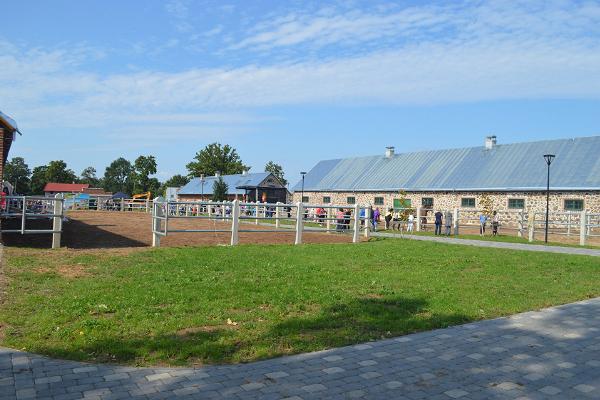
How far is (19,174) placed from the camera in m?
122

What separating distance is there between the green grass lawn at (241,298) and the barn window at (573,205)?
20.2 metres

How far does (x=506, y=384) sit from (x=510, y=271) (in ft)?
24.3

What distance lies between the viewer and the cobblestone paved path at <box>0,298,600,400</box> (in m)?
4.16

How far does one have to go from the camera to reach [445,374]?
4789mm

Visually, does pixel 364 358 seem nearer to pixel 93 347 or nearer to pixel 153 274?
→ pixel 93 347

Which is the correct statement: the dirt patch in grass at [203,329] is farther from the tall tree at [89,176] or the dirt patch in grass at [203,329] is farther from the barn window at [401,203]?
the tall tree at [89,176]

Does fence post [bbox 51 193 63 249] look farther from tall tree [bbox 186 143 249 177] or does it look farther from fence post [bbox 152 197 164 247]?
tall tree [bbox 186 143 249 177]

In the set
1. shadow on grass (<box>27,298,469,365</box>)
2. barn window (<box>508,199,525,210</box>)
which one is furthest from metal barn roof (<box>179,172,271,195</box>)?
shadow on grass (<box>27,298,469,365</box>)

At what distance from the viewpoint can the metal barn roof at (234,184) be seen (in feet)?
185

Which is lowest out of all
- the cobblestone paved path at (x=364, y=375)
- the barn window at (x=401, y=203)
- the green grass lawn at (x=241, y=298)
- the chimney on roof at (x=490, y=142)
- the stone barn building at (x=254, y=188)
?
the cobblestone paved path at (x=364, y=375)

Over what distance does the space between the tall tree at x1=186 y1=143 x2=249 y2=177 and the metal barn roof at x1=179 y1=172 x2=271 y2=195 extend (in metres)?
15.8

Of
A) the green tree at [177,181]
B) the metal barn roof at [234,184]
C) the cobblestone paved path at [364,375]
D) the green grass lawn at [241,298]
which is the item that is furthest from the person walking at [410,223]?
the green tree at [177,181]

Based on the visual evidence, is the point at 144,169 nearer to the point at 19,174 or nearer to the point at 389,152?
the point at 19,174

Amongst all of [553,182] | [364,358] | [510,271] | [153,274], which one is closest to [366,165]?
[553,182]
